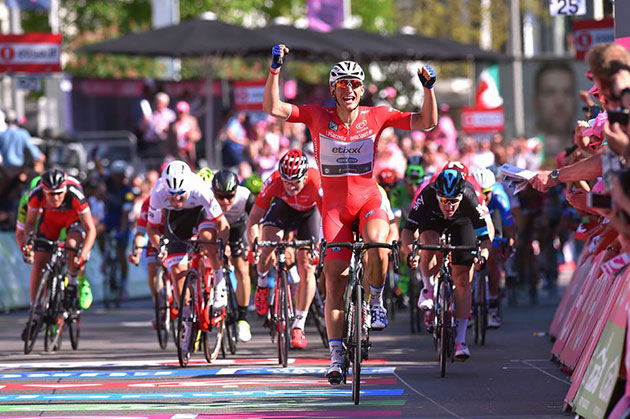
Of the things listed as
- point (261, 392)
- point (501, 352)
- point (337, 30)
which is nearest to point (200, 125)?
point (337, 30)

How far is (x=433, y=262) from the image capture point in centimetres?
1473

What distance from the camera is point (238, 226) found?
16.4 meters

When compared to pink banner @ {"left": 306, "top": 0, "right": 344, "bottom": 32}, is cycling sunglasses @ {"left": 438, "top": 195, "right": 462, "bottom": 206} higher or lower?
lower

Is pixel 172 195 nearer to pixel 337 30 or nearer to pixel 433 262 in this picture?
pixel 433 262

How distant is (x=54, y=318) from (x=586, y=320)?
596 centimetres

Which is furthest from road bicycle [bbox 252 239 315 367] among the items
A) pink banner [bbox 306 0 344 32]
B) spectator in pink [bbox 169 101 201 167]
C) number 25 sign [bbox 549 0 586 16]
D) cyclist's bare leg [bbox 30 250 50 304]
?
pink banner [bbox 306 0 344 32]

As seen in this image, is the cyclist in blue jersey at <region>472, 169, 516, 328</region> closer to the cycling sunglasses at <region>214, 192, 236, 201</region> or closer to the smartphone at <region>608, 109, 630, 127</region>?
the cycling sunglasses at <region>214, 192, 236, 201</region>

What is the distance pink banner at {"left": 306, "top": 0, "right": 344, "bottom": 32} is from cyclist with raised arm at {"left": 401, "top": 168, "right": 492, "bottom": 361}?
26853 mm

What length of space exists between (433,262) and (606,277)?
275 centimetres

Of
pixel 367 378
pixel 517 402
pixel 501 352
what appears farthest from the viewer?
pixel 501 352

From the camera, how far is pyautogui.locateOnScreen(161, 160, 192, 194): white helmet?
14.4m

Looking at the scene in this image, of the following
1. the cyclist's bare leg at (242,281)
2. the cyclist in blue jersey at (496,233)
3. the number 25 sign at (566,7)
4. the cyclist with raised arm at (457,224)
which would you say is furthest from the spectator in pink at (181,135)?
the cyclist with raised arm at (457,224)

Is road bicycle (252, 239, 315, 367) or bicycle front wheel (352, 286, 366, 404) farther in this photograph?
road bicycle (252, 239, 315, 367)

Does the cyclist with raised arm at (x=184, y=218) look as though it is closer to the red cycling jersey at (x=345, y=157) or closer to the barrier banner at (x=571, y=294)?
the red cycling jersey at (x=345, y=157)
